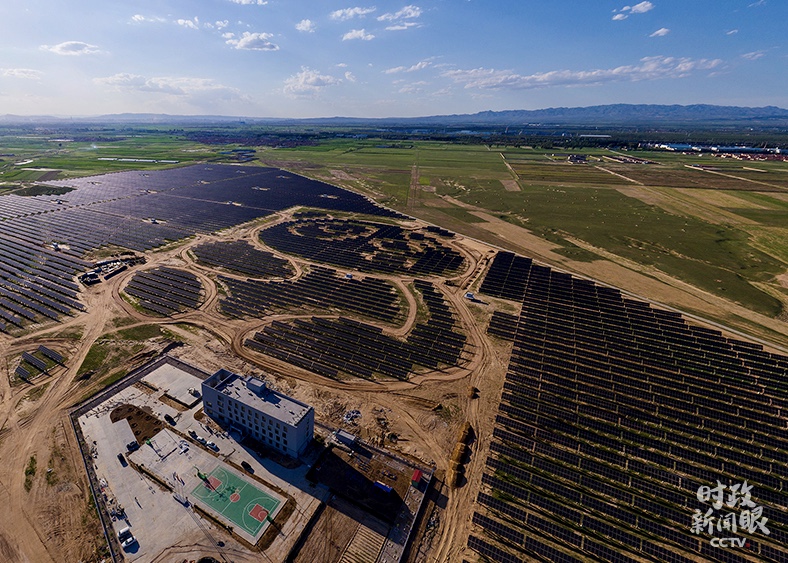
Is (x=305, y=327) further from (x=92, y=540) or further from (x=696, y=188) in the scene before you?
(x=696, y=188)

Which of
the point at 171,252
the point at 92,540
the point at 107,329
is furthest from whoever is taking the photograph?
the point at 171,252

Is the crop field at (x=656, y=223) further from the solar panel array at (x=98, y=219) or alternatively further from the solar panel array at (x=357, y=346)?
the solar panel array at (x=357, y=346)

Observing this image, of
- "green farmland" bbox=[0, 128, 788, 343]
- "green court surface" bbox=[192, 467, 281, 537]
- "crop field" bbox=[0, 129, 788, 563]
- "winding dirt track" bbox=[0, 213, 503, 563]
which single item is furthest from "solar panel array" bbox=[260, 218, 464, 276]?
"green court surface" bbox=[192, 467, 281, 537]

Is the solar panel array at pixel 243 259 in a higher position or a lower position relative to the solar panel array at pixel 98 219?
lower

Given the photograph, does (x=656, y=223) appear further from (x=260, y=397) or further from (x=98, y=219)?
(x=98, y=219)

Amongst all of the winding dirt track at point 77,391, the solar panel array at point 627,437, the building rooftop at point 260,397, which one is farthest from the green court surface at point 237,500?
the solar panel array at point 627,437

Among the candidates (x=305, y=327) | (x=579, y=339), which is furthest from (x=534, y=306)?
(x=305, y=327)
